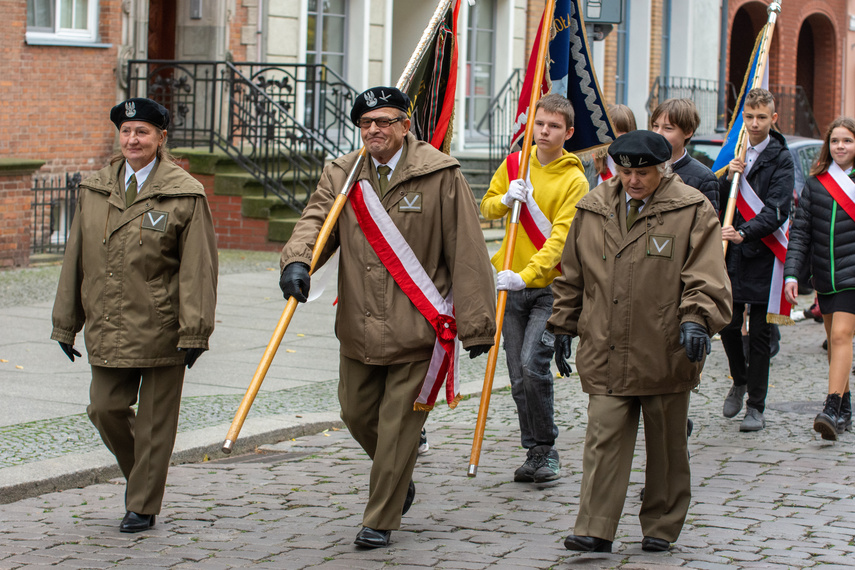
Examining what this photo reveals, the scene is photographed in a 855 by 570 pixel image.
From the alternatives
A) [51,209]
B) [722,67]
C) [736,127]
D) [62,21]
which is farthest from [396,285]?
[722,67]

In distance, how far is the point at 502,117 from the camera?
20.9 metres

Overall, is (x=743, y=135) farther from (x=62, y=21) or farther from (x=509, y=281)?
(x=62, y=21)

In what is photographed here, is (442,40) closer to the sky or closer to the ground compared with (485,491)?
closer to the sky

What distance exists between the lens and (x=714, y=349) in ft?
35.0

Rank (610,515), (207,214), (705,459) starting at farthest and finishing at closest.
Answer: (705,459), (207,214), (610,515)

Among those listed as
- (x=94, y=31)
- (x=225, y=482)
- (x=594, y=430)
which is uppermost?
(x=94, y=31)

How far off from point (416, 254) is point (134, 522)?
1637mm

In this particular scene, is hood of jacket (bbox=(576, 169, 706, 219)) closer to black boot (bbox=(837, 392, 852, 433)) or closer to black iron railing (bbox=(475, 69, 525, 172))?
black boot (bbox=(837, 392, 852, 433))

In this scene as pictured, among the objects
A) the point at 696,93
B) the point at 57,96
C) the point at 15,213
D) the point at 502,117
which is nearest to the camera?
the point at 15,213

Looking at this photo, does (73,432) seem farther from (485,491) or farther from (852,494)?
(852,494)

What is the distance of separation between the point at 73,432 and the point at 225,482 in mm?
1155

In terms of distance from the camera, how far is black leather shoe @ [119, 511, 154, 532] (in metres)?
5.18

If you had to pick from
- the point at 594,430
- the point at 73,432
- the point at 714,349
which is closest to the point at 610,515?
the point at 594,430

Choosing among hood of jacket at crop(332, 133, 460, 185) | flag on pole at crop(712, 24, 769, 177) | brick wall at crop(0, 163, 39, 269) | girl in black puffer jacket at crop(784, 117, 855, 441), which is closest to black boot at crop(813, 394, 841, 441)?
girl in black puffer jacket at crop(784, 117, 855, 441)
